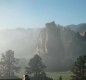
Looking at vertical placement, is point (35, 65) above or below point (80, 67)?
above

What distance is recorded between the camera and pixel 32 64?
65.1m

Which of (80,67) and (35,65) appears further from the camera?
(35,65)

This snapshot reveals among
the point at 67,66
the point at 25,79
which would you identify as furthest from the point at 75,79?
the point at 67,66

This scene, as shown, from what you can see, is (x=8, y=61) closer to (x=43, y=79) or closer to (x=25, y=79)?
(x=43, y=79)

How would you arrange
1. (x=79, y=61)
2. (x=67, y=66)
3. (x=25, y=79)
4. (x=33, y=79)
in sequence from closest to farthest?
1. (x=25, y=79)
2. (x=79, y=61)
3. (x=33, y=79)
4. (x=67, y=66)

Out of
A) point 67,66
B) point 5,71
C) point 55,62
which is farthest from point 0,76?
point 55,62

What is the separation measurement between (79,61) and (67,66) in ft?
322

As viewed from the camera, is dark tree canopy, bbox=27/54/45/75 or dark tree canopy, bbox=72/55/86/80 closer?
dark tree canopy, bbox=72/55/86/80

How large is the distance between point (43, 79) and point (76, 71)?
24.5 ft

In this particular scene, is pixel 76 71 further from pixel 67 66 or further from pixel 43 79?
pixel 67 66

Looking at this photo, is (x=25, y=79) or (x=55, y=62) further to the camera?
(x=55, y=62)

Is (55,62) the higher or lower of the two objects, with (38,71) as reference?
higher

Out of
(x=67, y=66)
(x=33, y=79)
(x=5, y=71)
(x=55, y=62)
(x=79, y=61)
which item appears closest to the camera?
(x=79, y=61)

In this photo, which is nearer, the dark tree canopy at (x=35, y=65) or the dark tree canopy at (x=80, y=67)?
the dark tree canopy at (x=80, y=67)
